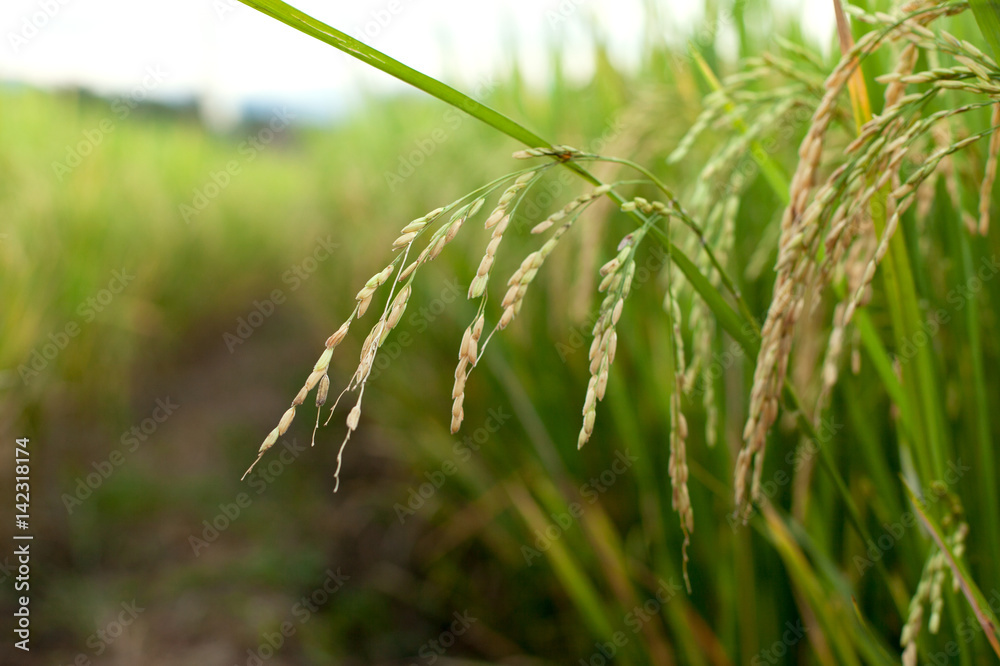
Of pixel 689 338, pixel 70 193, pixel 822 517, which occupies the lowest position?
pixel 822 517

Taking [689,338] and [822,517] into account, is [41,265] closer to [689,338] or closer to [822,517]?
[689,338]

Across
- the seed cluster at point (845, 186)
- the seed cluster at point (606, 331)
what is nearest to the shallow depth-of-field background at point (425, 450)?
the seed cluster at point (845, 186)

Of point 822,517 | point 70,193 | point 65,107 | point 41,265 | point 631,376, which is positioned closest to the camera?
point 822,517

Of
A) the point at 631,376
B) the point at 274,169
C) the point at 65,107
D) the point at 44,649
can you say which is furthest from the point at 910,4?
the point at 274,169
